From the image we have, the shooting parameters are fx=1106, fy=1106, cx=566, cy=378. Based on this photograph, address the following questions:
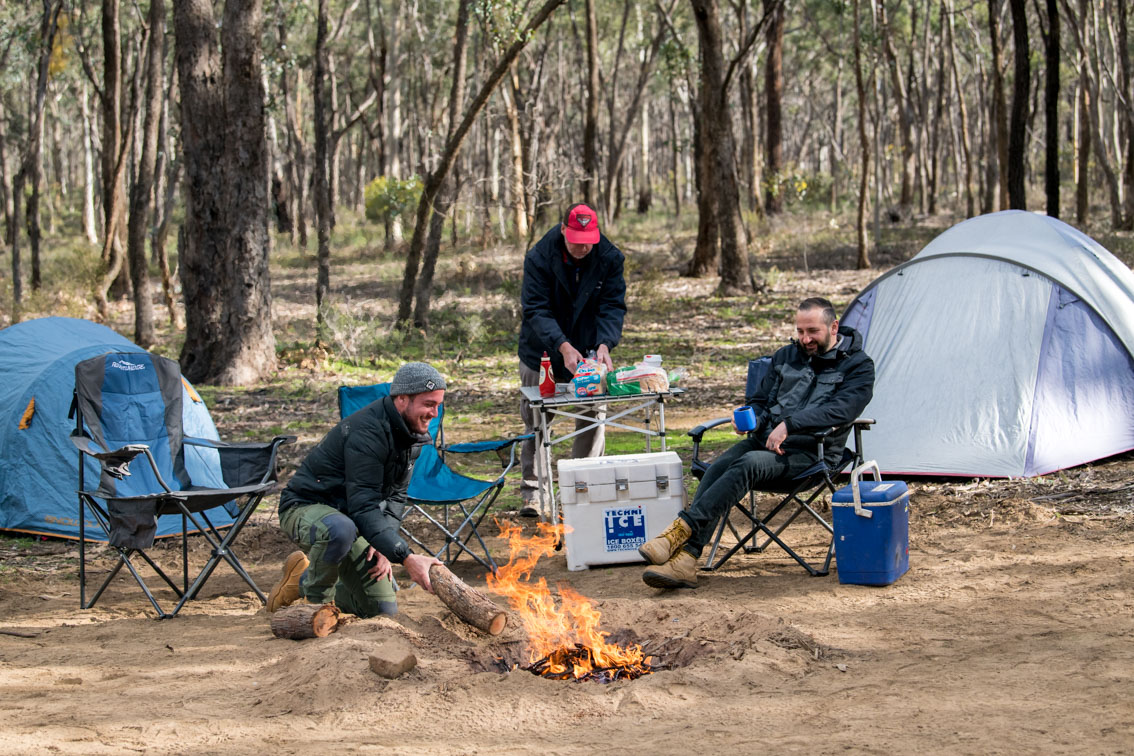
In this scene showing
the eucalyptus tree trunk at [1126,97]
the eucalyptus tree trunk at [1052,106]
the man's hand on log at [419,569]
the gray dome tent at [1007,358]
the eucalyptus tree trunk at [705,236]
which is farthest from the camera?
the eucalyptus tree trunk at [1126,97]

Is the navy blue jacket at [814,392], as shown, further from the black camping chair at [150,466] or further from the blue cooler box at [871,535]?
the black camping chair at [150,466]

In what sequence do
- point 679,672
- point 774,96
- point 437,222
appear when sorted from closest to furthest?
point 679,672
point 437,222
point 774,96

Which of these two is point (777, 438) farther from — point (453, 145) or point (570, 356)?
point (453, 145)

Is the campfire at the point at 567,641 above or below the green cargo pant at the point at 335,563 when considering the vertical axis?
below

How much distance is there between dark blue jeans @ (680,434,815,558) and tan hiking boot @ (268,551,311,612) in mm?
1748

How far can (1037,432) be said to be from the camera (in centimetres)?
653

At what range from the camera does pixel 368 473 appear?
435 cm

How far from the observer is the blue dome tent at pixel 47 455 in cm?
639

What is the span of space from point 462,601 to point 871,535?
6.19 ft

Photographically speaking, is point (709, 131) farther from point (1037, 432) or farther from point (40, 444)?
point (40, 444)

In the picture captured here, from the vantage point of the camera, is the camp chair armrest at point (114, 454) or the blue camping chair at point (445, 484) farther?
the blue camping chair at point (445, 484)

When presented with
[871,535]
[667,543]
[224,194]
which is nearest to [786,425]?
[871,535]

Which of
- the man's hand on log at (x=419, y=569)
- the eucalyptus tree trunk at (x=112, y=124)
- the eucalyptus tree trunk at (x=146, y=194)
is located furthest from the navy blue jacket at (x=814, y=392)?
the eucalyptus tree trunk at (x=112, y=124)

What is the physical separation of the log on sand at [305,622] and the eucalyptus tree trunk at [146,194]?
9.47 meters
